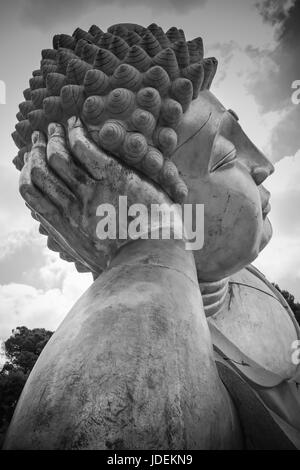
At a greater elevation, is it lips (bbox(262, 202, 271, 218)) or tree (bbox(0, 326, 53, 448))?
tree (bbox(0, 326, 53, 448))

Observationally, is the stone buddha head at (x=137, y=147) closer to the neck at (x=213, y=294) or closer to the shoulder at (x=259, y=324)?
the neck at (x=213, y=294)

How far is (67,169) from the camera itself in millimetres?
2027

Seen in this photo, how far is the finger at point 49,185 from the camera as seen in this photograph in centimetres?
207

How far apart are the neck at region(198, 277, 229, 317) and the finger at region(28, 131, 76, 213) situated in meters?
0.95

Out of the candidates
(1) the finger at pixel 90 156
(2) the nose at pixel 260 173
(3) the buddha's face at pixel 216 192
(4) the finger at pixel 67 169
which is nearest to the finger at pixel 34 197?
(4) the finger at pixel 67 169

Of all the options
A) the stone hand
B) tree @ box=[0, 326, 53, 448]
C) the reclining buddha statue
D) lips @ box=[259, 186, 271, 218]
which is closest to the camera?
the reclining buddha statue

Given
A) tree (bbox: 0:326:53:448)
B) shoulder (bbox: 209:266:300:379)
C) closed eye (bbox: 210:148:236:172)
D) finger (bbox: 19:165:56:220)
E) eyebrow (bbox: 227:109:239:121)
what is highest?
tree (bbox: 0:326:53:448)

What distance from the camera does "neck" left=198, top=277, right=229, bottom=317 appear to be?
256cm

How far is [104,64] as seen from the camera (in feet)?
7.21

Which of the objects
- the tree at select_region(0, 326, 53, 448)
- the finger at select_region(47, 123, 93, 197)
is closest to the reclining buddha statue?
the finger at select_region(47, 123, 93, 197)

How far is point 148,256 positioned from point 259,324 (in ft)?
4.45

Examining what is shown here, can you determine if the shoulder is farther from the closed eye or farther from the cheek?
the closed eye
